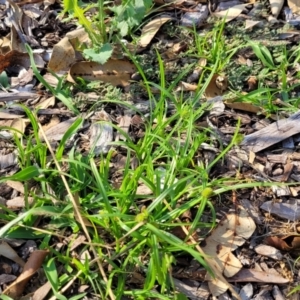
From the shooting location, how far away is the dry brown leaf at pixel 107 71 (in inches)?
80.7

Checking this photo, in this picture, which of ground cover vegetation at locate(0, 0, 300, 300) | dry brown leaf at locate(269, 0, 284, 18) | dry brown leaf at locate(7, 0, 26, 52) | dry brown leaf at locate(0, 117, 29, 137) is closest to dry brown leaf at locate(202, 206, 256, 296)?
ground cover vegetation at locate(0, 0, 300, 300)

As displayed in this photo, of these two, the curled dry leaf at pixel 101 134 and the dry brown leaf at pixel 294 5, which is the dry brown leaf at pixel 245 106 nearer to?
the curled dry leaf at pixel 101 134

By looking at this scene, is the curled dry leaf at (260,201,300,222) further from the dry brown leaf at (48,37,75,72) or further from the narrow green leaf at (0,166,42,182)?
the dry brown leaf at (48,37,75,72)

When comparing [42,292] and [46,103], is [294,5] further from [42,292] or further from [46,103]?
[42,292]

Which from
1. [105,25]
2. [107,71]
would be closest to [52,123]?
[107,71]

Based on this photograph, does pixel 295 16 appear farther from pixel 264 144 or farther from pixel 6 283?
pixel 6 283

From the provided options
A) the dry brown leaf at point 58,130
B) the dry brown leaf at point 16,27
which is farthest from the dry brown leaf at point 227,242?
the dry brown leaf at point 16,27

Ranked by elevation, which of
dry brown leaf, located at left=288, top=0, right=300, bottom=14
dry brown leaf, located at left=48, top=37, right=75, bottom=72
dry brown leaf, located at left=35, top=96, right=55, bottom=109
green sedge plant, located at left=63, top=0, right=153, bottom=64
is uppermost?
green sedge plant, located at left=63, top=0, right=153, bottom=64

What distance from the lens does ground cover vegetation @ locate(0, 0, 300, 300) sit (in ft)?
5.11

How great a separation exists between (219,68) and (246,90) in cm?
13

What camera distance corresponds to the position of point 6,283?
156 centimetres

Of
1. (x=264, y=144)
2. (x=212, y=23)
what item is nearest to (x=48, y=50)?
(x=212, y=23)

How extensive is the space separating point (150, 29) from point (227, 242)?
0.97 meters

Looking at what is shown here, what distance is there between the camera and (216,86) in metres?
2.00
